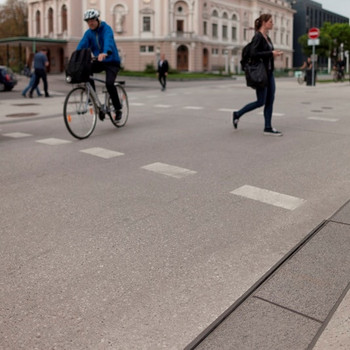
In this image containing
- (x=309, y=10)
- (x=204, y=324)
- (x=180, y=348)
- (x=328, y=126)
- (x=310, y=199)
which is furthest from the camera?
(x=309, y=10)

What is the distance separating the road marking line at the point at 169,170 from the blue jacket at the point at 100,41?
2682 mm

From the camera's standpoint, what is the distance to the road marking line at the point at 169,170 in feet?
16.6

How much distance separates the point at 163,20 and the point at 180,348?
230ft

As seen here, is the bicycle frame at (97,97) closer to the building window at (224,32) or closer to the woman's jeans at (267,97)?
the woman's jeans at (267,97)

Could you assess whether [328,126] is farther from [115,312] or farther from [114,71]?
[115,312]

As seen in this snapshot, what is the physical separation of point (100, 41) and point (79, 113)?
1223 mm

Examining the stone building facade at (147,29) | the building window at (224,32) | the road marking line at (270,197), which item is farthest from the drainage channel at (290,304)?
the building window at (224,32)

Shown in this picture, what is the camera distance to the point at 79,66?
6984 mm

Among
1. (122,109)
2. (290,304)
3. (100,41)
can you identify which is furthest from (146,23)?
(290,304)

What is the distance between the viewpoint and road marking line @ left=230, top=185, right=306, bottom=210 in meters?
4.01

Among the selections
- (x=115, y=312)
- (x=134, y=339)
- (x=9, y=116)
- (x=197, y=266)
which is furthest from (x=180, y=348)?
(x=9, y=116)

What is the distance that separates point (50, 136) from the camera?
7.79 m

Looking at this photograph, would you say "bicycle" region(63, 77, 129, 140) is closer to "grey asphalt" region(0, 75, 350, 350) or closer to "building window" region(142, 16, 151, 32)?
"grey asphalt" region(0, 75, 350, 350)

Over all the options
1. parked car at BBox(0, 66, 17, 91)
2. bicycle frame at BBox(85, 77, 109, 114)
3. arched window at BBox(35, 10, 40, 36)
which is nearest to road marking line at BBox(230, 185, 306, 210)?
bicycle frame at BBox(85, 77, 109, 114)
